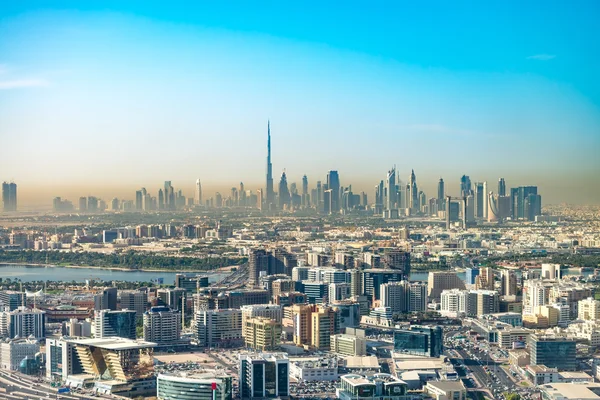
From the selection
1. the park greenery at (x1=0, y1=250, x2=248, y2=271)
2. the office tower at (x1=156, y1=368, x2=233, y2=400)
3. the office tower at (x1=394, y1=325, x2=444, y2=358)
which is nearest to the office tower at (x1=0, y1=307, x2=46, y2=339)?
the office tower at (x1=156, y1=368, x2=233, y2=400)

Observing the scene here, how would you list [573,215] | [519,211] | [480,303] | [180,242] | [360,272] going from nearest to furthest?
[480,303] < [360,272] < [573,215] < [180,242] < [519,211]

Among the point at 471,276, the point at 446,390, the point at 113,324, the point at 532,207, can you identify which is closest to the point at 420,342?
the point at 446,390

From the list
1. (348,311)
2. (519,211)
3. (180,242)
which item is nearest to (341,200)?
(519,211)

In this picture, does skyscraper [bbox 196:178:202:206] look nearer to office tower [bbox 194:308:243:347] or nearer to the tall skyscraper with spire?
the tall skyscraper with spire

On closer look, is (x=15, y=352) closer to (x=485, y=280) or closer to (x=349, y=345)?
(x=349, y=345)

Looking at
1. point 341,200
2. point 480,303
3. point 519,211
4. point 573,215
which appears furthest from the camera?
point 341,200

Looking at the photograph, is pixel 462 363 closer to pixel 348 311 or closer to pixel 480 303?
pixel 348 311

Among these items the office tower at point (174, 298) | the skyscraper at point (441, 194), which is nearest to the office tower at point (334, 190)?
the skyscraper at point (441, 194)
